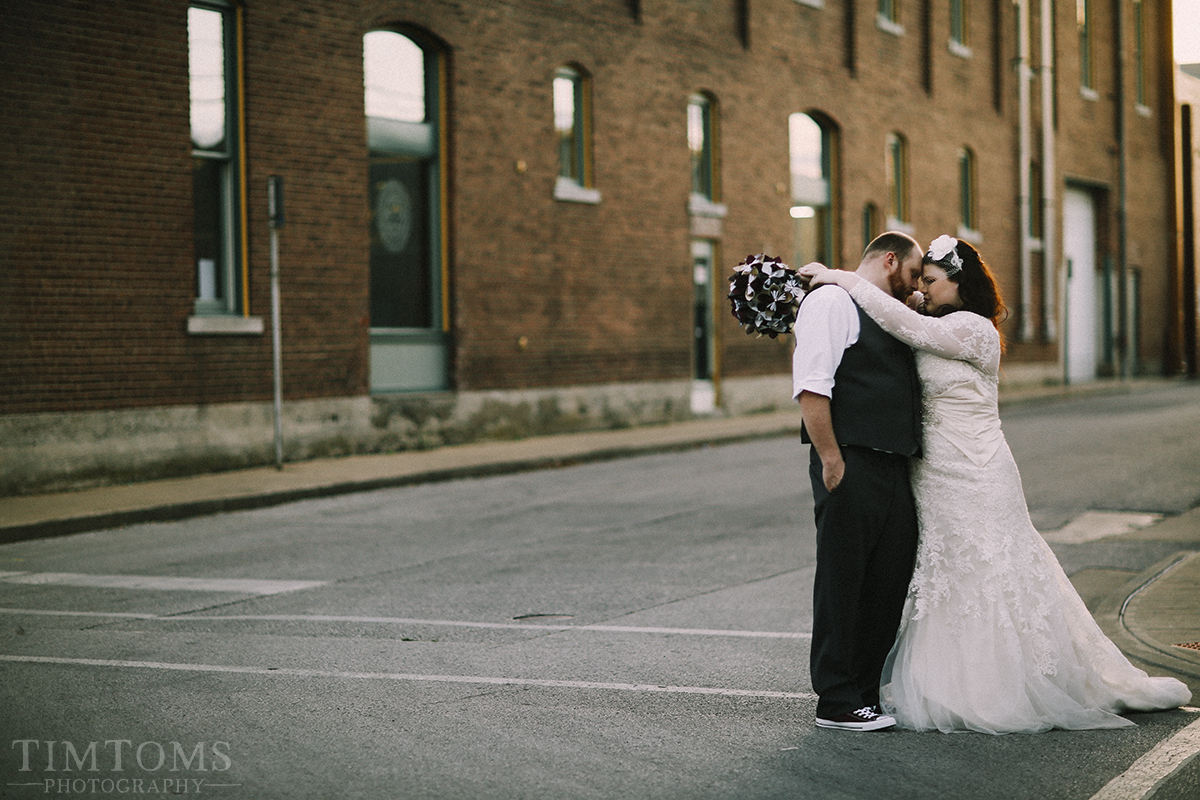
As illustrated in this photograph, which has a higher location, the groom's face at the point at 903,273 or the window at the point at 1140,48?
the window at the point at 1140,48

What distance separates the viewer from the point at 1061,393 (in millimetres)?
29844

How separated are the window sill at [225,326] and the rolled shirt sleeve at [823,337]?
10.6 meters

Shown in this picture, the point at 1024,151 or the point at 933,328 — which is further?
the point at 1024,151

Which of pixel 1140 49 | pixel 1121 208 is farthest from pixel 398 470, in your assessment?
pixel 1140 49

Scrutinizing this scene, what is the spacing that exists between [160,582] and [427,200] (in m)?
10.1

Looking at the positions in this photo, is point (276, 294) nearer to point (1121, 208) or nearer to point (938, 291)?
point (938, 291)

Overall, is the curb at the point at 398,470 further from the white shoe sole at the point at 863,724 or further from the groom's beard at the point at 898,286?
the groom's beard at the point at 898,286

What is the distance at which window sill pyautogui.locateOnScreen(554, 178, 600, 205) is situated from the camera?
63.7 ft

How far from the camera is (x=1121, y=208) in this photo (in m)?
36.8

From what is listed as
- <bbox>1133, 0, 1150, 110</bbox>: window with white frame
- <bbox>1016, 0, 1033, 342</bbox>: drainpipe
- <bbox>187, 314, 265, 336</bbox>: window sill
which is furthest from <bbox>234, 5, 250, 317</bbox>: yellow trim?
<bbox>1133, 0, 1150, 110</bbox>: window with white frame

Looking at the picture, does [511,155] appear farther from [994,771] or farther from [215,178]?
[994,771]

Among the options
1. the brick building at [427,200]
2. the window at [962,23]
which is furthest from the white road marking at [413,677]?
the window at [962,23]

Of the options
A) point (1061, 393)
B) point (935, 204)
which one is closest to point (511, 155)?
point (935, 204)

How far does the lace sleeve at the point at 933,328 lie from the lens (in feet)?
16.2
